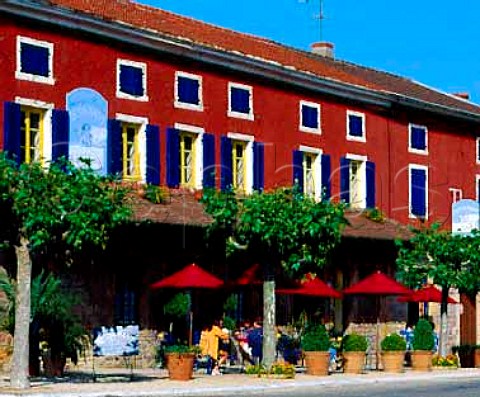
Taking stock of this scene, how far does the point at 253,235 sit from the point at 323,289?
727 cm

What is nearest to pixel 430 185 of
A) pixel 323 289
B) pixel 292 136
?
pixel 292 136

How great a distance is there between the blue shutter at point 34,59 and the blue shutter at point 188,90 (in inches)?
200

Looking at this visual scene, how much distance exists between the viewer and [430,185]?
46.8 metres

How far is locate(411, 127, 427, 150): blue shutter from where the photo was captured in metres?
46.2

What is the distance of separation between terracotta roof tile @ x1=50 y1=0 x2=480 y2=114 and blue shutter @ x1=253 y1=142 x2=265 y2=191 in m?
2.66

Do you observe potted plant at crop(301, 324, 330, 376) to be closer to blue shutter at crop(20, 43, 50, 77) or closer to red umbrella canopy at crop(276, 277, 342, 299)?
red umbrella canopy at crop(276, 277, 342, 299)

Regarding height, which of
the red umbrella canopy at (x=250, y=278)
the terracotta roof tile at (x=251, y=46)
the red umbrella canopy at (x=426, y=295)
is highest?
the terracotta roof tile at (x=251, y=46)

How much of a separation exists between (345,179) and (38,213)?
19.6 m

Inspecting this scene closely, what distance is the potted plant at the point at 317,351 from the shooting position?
101 feet

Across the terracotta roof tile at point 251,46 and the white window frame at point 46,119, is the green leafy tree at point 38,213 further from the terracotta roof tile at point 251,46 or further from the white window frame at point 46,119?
the terracotta roof tile at point 251,46

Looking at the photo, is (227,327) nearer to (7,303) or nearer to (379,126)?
(7,303)

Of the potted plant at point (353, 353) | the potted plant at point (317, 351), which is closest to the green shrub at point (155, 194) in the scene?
the potted plant at point (317, 351)

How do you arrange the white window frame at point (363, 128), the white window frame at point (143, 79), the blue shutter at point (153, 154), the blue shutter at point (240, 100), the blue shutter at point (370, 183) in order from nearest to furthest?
the white window frame at point (143, 79), the blue shutter at point (153, 154), the blue shutter at point (240, 100), the white window frame at point (363, 128), the blue shutter at point (370, 183)

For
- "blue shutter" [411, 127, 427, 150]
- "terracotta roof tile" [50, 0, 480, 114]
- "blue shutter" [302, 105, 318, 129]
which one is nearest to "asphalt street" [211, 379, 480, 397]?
"terracotta roof tile" [50, 0, 480, 114]
